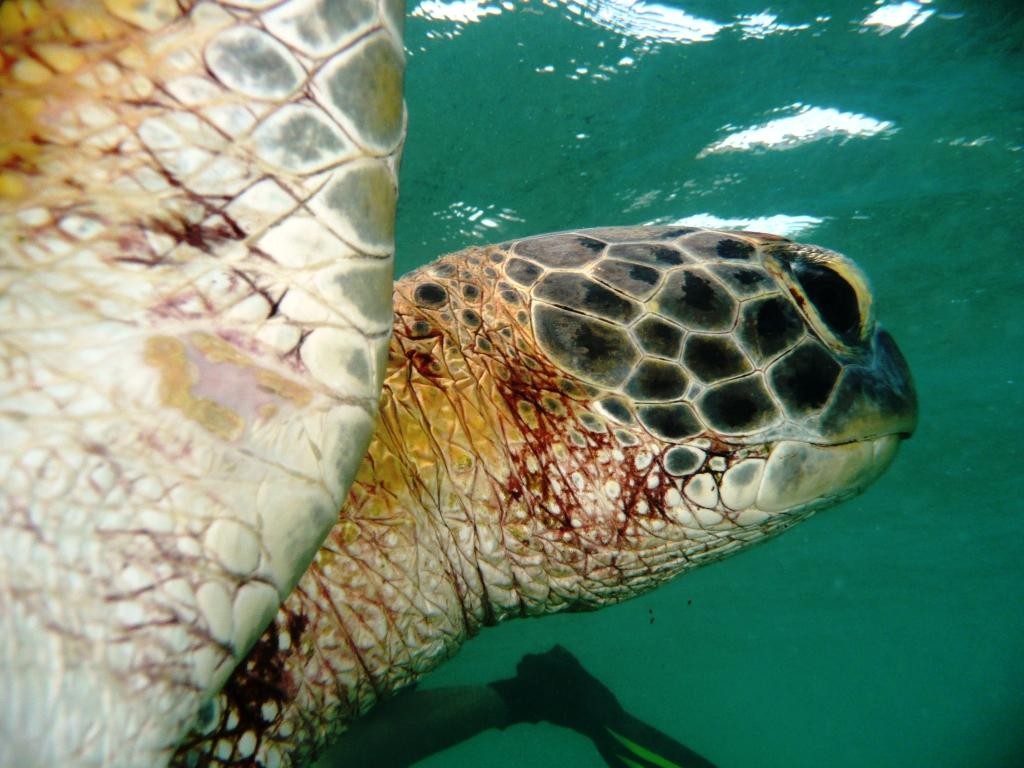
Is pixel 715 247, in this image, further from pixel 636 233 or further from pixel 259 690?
pixel 259 690

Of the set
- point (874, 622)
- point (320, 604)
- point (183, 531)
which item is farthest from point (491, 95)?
point (874, 622)

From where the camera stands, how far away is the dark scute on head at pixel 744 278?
1.62m

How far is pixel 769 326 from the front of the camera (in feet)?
5.20

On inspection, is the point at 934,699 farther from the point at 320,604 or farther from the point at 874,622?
the point at 320,604

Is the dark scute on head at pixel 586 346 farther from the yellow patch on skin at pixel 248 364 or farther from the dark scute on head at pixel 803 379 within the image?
the yellow patch on skin at pixel 248 364

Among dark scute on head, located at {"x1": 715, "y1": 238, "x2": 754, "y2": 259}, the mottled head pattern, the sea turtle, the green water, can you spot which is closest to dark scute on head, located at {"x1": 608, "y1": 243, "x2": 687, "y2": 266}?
the mottled head pattern

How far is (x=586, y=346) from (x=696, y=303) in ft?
0.97

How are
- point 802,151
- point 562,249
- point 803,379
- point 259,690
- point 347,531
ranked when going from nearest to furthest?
point 259,690 → point 347,531 → point 803,379 → point 562,249 → point 802,151

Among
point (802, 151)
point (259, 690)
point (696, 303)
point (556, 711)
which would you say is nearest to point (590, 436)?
point (696, 303)

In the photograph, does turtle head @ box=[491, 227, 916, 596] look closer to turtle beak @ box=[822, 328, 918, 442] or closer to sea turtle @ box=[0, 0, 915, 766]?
turtle beak @ box=[822, 328, 918, 442]

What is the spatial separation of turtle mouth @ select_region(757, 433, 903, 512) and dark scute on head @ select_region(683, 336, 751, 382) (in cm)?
22

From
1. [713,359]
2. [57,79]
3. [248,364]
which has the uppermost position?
[57,79]

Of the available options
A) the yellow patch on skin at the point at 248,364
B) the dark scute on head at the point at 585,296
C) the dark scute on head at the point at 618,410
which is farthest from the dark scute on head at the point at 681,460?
the yellow patch on skin at the point at 248,364

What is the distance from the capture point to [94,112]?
784 millimetres
